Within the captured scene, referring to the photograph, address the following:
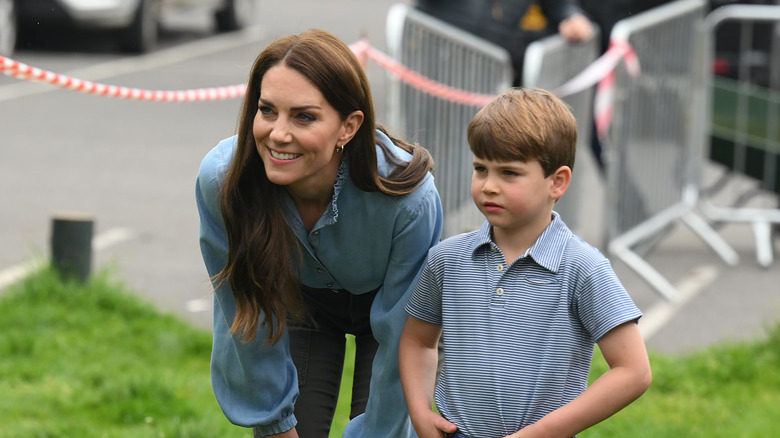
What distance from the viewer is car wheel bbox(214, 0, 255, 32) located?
17.9m

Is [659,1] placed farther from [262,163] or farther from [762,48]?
[262,163]

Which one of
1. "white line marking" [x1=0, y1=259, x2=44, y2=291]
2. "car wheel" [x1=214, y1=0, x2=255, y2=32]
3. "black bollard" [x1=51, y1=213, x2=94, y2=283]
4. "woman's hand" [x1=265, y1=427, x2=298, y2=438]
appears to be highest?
"woman's hand" [x1=265, y1=427, x2=298, y2=438]

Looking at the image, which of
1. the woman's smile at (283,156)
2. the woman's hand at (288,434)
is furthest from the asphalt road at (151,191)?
the woman's hand at (288,434)

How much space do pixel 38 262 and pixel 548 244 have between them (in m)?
3.86

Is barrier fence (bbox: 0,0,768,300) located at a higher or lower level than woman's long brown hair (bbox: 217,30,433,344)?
lower

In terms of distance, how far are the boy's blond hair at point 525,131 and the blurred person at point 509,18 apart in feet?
15.0

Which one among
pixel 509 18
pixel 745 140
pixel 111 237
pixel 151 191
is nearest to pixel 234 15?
pixel 151 191

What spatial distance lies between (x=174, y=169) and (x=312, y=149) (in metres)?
7.23

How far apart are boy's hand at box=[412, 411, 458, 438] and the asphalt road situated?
1097 millimetres

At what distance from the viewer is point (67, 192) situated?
8.81 m

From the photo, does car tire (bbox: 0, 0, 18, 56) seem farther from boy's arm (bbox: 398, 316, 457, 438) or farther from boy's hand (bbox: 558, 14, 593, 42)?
boy's arm (bbox: 398, 316, 457, 438)

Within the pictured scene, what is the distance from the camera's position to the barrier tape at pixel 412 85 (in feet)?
14.1

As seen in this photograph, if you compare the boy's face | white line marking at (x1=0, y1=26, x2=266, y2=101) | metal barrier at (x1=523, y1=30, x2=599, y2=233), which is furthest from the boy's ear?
white line marking at (x1=0, y1=26, x2=266, y2=101)

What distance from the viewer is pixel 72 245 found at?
18.7ft
